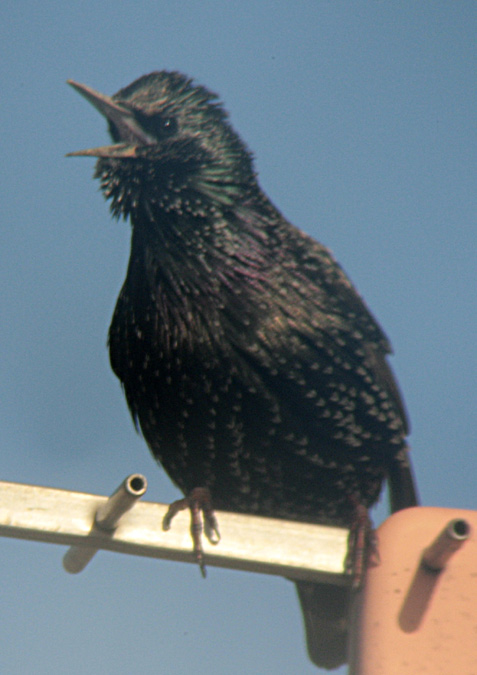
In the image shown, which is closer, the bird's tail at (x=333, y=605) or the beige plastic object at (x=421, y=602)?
the beige plastic object at (x=421, y=602)

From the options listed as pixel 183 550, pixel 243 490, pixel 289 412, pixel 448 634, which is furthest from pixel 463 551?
pixel 243 490

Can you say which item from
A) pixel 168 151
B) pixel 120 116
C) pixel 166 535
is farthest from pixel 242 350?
pixel 120 116

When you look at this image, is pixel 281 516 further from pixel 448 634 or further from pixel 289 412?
pixel 448 634

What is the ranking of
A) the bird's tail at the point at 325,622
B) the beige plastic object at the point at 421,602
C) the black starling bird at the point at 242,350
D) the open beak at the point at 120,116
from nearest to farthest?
1. the beige plastic object at the point at 421,602
2. the black starling bird at the point at 242,350
3. the bird's tail at the point at 325,622
4. the open beak at the point at 120,116

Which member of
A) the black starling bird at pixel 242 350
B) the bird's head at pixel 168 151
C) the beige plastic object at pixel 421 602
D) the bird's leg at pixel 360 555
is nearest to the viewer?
the beige plastic object at pixel 421 602

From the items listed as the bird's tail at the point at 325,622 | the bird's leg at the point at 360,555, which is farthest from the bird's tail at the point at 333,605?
the bird's leg at the point at 360,555

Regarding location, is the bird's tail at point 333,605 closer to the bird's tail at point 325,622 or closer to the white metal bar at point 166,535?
the bird's tail at point 325,622
